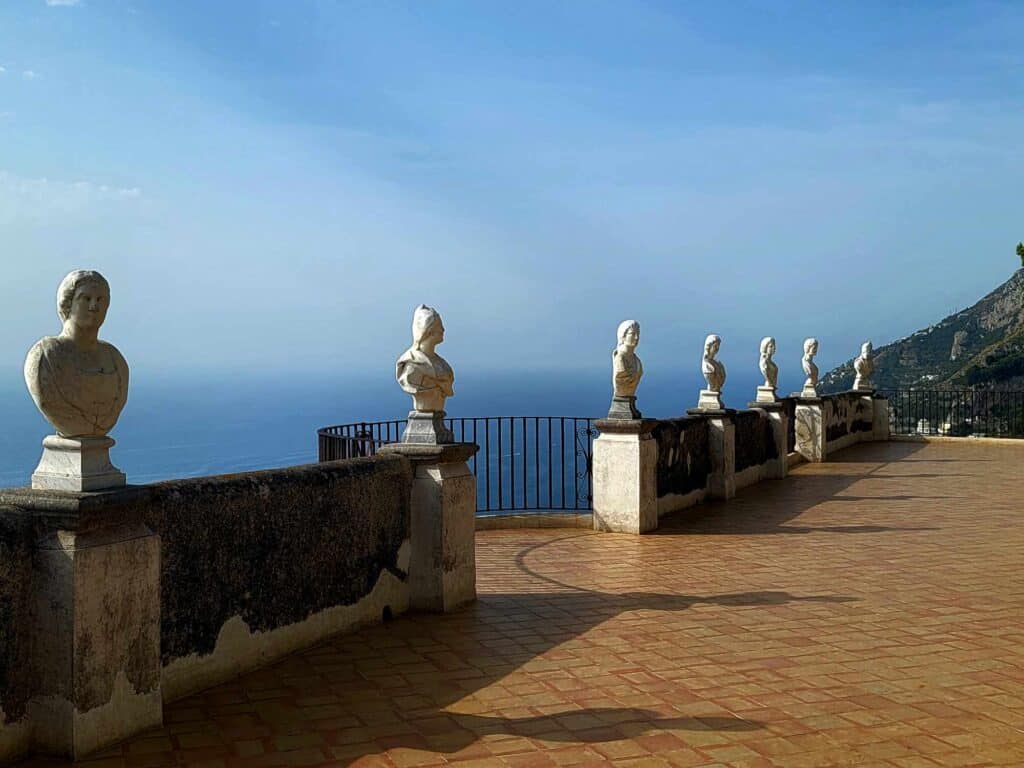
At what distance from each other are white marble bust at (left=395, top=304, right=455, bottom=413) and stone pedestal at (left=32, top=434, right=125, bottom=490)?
3028 mm

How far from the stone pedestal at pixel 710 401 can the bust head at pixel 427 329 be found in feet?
20.7

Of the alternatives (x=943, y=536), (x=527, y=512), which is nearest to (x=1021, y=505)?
(x=943, y=536)

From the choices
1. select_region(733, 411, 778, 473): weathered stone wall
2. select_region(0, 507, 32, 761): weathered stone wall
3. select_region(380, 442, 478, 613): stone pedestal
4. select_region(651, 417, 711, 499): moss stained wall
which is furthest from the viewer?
select_region(733, 411, 778, 473): weathered stone wall

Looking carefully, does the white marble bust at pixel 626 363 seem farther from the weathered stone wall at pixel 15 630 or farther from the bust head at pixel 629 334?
the weathered stone wall at pixel 15 630

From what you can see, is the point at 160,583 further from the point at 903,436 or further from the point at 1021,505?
the point at 903,436

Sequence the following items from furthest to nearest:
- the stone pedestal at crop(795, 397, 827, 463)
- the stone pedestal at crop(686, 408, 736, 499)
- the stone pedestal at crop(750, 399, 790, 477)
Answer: the stone pedestal at crop(795, 397, 827, 463) → the stone pedestal at crop(750, 399, 790, 477) → the stone pedestal at crop(686, 408, 736, 499)

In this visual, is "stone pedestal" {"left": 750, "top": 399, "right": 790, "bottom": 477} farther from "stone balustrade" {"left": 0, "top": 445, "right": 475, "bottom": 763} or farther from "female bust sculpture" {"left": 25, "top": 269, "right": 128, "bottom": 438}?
"female bust sculpture" {"left": 25, "top": 269, "right": 128, "bottom": 438}

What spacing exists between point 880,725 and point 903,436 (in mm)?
18823

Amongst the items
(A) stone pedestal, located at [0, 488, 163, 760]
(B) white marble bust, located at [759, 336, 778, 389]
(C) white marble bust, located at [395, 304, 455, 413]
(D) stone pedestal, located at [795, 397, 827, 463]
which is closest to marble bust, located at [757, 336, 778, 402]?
(B) white marble bust, located at [759, 336, 778, 389]

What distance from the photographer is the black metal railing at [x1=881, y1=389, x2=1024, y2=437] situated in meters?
23.4

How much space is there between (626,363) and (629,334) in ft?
1.15

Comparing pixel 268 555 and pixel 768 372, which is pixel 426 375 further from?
pixel 768 372

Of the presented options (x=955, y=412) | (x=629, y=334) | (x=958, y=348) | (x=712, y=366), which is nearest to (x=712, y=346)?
(x=712, y=366)

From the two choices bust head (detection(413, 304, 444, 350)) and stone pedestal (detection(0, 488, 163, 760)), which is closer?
stone pedestal (detection(0, 488, 163, 760))
